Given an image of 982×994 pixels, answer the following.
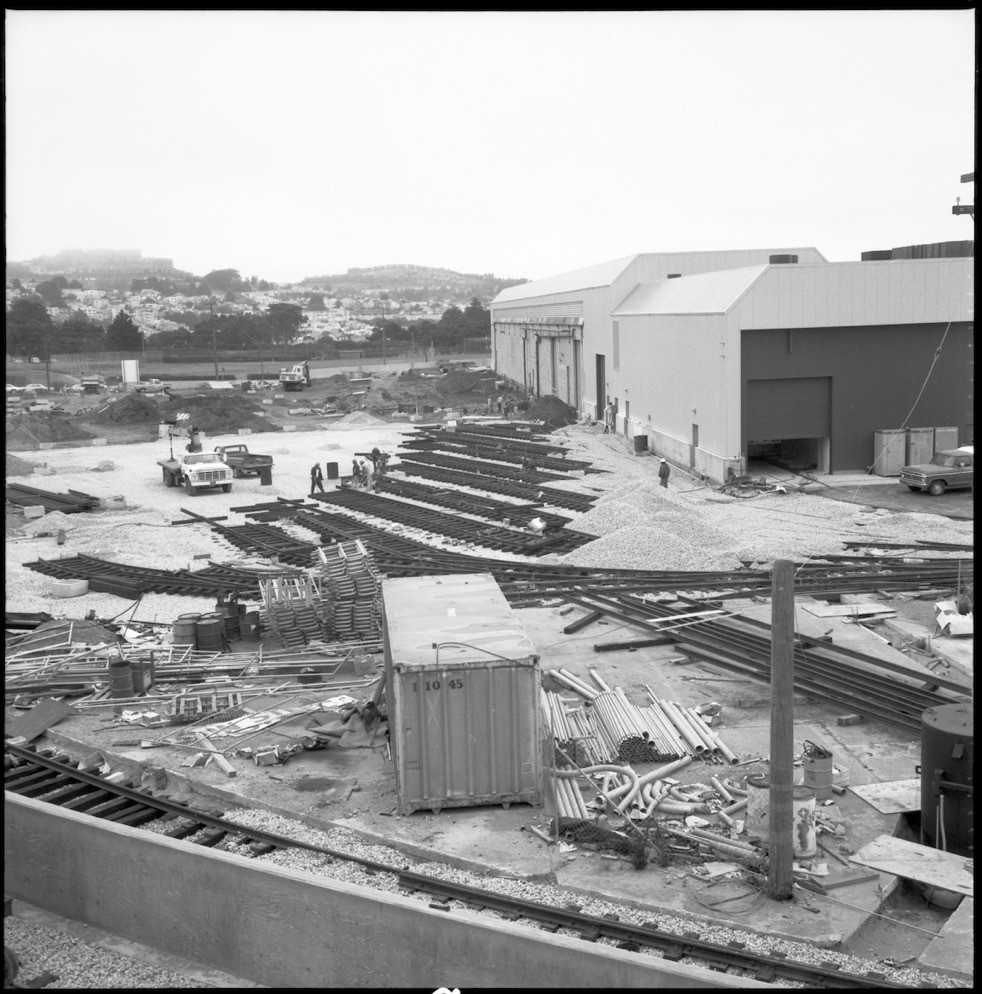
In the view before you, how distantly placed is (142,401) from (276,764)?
54.4 meters

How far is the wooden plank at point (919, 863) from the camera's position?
912 centimetres

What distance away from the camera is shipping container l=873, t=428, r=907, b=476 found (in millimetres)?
32938

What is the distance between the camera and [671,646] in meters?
17.3

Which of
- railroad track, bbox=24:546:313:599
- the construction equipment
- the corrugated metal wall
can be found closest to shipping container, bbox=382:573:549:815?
railroad track, bbox=24:546:313:599

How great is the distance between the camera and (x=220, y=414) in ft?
202

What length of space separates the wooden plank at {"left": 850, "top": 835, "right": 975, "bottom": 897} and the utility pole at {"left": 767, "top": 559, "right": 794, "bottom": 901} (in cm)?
85

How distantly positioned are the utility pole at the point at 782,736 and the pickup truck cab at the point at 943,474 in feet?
73.5

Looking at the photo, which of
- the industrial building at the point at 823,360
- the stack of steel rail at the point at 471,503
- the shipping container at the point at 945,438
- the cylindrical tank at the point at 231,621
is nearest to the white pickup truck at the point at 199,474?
the stack of steel rail at the point at 471,503

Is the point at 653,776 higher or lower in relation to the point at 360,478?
lower

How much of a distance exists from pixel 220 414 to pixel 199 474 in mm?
26111

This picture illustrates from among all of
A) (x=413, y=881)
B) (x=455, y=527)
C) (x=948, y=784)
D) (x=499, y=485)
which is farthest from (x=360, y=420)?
(x=948, y=784)

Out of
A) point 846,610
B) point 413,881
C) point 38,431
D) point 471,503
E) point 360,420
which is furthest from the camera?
point 360,420

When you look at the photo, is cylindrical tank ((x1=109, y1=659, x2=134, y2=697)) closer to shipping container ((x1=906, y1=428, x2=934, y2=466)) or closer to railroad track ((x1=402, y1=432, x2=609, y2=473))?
railroad track ((x1=402, y1=432, x2=609, y2=473))

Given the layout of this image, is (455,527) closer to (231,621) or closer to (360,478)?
(360,478)
